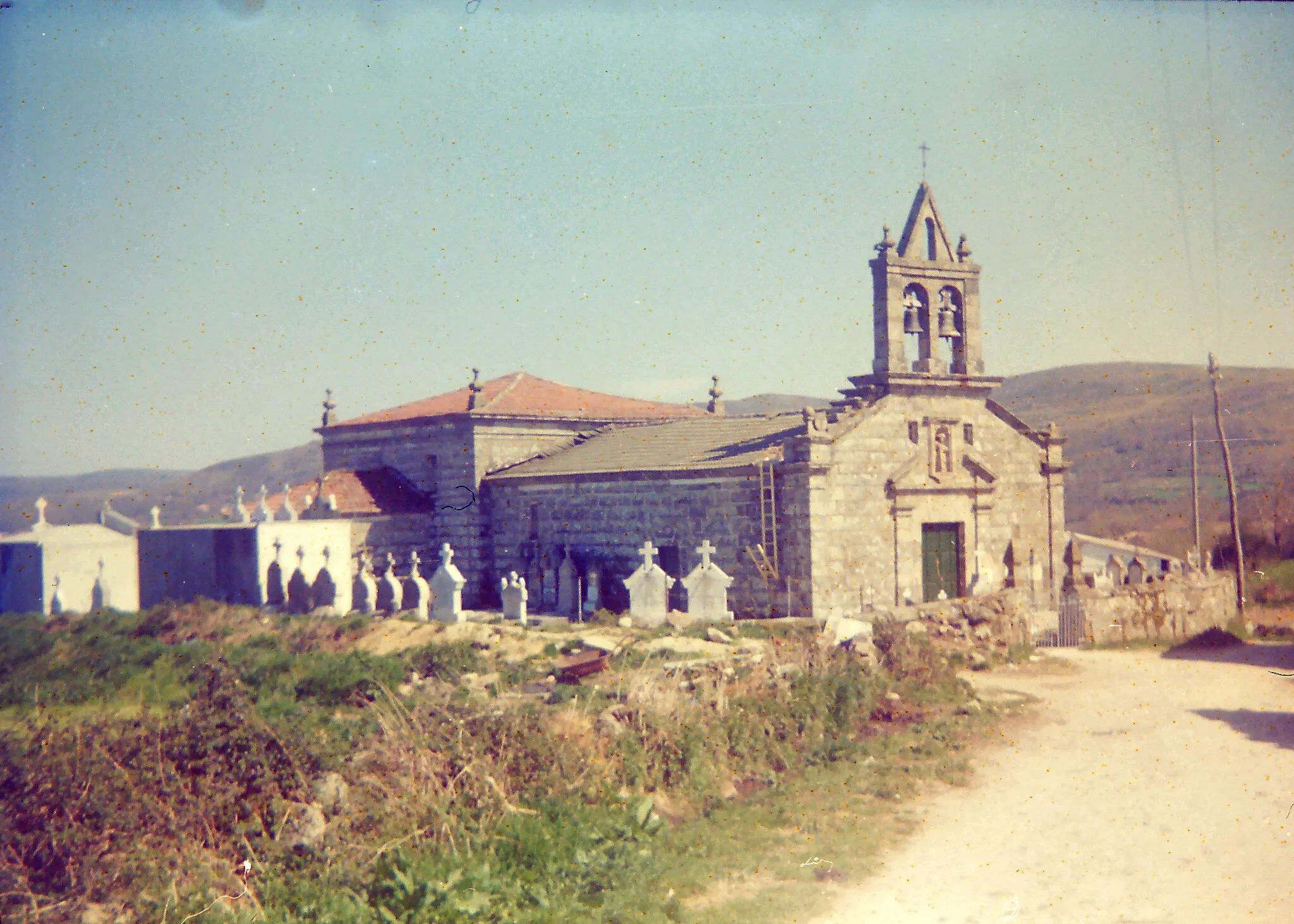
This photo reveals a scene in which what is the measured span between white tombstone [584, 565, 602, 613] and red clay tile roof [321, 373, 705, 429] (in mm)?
6494

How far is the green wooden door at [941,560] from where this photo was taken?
852 inches

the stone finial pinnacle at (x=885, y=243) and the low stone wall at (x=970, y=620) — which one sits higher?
the stone finial pinnacle at (x=885, y=243)

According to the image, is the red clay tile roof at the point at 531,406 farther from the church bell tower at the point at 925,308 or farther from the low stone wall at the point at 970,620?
the low stone wall at the point at 970,620

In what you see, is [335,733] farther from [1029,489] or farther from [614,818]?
[1029,489]

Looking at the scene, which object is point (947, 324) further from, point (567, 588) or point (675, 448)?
point (567, 588)

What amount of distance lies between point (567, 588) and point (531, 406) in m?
7.40

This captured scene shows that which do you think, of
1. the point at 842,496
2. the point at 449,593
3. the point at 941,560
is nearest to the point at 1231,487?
the point at 941,560

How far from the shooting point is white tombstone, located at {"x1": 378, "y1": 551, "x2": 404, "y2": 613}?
869 inches

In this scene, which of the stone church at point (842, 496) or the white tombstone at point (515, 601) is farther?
the white tombstone at point (515, 601)

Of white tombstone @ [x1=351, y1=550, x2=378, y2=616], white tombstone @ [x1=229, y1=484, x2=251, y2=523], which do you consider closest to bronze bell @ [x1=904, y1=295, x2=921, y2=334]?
white tombstone @ [x1=351, y1=550, x2=378, y2=616]

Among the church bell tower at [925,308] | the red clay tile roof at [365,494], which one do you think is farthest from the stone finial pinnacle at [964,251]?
the red clay tile roof at [365,494]

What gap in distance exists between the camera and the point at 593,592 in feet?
76.0

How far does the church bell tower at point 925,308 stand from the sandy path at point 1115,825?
9158mm

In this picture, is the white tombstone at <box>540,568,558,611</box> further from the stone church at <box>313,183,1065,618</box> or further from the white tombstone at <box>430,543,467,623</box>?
the white tombstone at <box>430,543,467,623</box>
